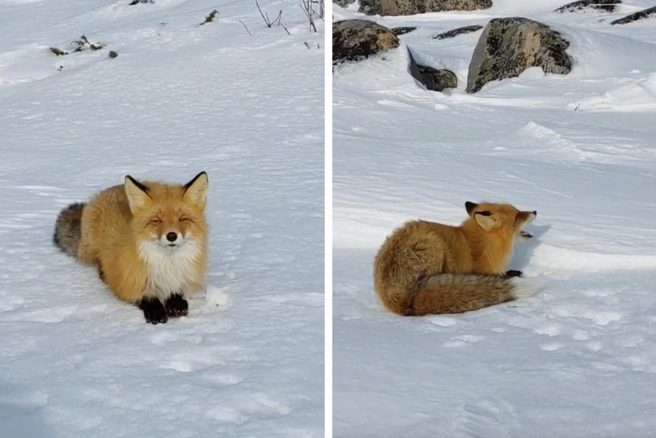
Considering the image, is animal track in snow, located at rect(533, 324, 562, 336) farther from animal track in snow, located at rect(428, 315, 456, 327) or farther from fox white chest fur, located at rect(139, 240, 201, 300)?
fox white chest fur, located at rect(139, 240, 201, 300)

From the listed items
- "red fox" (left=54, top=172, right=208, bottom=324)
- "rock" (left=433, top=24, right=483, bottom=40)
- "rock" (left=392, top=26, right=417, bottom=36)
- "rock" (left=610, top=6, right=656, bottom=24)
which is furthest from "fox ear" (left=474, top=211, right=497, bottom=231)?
"rock" (left=392, top=26, right=417, bottom=36)

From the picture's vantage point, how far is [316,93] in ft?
27.8

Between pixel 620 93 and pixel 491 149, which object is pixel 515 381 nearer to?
pixel 491 149

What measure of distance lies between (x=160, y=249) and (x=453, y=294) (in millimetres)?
1251

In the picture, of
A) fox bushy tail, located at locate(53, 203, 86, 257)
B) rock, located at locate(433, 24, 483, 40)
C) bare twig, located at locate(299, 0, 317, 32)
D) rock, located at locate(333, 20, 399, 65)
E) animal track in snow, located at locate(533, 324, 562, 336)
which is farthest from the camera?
rock, located at locate(433, 24, 483, 40)

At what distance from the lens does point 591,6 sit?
18375mm

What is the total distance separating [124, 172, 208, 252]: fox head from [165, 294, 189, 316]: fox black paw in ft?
0.70

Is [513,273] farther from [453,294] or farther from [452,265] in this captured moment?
[453,294]

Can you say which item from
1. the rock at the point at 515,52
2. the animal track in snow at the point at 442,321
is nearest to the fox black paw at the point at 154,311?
the animal track in snow at the point at 442,321

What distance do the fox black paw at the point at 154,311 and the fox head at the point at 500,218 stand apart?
151 cm

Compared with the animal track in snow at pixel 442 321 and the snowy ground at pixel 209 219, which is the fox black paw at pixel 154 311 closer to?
the snowy ground at pixel 209 219

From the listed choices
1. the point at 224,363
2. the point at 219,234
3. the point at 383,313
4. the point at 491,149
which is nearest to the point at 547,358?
the point at 383,313

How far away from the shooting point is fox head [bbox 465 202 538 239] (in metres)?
3.89

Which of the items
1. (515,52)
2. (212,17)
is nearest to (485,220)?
(515,52)
